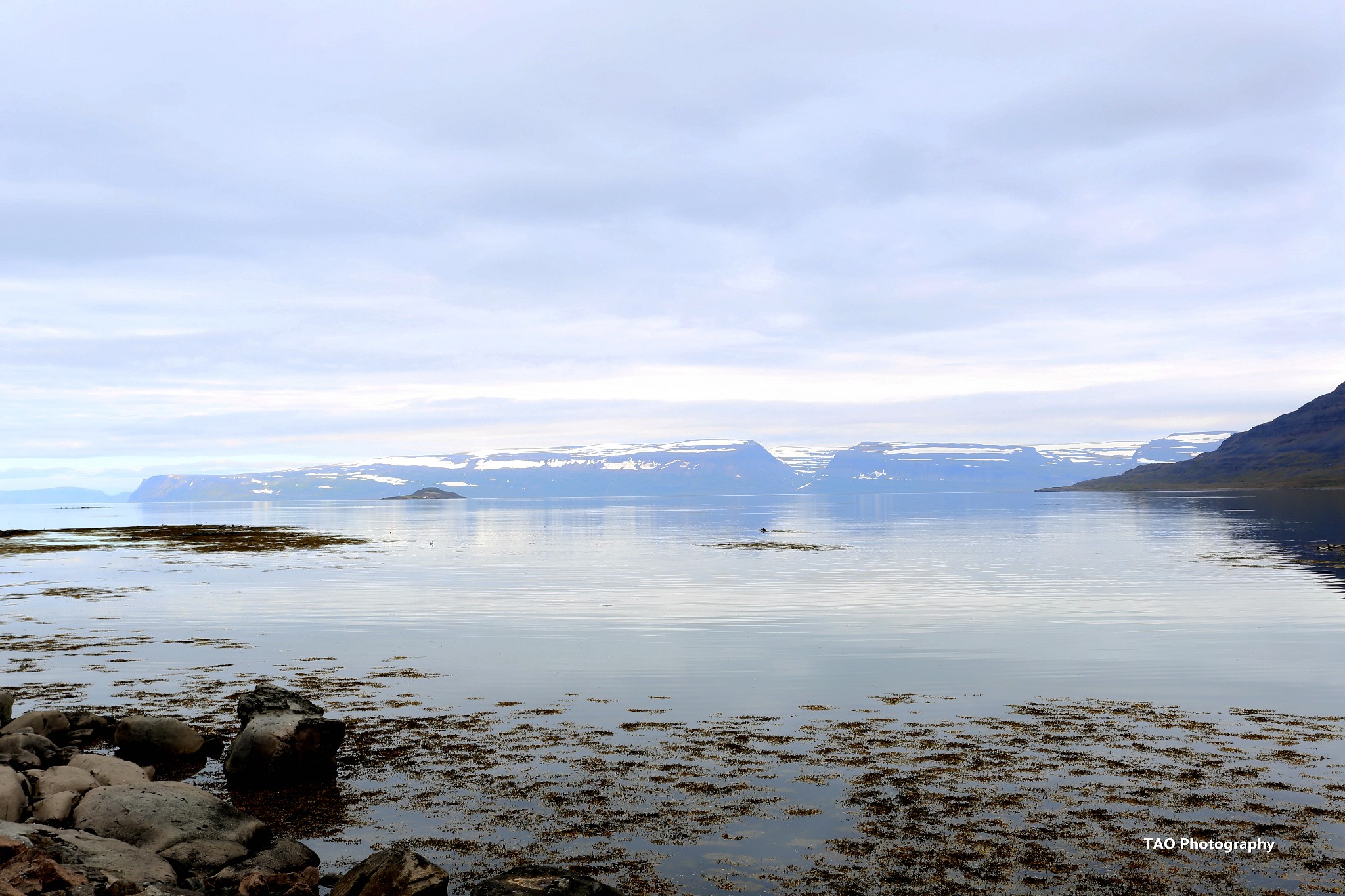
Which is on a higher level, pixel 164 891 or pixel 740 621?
pixel 164 891

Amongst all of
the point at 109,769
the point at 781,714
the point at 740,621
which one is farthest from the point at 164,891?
the point at 740,621

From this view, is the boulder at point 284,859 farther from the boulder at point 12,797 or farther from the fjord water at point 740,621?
the fjord water at point 740,621

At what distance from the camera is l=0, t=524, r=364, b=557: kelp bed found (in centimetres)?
10088

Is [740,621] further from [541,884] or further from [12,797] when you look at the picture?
[541,884]

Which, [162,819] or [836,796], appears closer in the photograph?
[162,819]

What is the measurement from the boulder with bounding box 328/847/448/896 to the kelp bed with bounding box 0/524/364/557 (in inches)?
3509

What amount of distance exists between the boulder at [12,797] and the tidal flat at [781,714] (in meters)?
3.33

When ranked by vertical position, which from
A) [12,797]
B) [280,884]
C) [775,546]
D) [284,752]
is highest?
[12,797]

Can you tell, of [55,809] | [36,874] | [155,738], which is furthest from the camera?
[155,738]

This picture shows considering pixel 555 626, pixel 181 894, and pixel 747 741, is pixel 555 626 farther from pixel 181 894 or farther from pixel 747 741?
pixel 181 894

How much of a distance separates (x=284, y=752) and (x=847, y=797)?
10.3 metres

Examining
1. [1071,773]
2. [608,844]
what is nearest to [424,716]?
[608,844]

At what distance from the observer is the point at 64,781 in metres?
16.2

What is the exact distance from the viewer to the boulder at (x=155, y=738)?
19.4 meters
